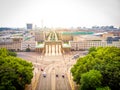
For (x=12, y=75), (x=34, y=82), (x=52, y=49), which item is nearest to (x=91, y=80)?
(x=12, y=75)

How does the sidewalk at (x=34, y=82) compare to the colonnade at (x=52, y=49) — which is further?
the colonnade at (x=52, y=49)

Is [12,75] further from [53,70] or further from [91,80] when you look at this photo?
[53,70]

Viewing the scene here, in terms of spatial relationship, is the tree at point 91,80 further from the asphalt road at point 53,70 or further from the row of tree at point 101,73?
the asphalt road at point 53,70

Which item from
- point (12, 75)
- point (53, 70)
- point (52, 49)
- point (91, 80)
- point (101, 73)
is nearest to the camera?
point (91, 80)

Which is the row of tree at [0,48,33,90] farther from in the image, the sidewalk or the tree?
the tree

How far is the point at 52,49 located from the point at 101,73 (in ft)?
77.0

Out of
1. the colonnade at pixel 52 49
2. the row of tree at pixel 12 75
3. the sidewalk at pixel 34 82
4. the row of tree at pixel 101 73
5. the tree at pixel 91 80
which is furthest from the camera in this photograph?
the colonnade at pixel 52 49

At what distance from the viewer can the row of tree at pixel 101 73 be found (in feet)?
54.7

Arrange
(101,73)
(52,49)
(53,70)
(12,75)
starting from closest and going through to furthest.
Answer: (12,75), (101,73), (53,70), (52,49)

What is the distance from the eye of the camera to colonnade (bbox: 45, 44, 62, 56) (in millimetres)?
37500

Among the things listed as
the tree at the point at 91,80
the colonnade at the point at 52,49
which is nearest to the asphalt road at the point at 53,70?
the colonnade at the point at 52,49

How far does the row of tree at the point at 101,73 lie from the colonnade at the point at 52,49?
670 inches

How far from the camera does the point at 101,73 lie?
704 inches

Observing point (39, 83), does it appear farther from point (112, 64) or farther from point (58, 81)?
point (112, 64)
